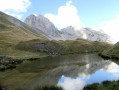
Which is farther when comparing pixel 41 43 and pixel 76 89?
pixel 41 43

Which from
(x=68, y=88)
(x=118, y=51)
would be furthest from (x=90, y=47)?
(x=68, y=88)

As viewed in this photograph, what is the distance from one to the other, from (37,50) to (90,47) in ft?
Answer: 271

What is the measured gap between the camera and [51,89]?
82.9 ft

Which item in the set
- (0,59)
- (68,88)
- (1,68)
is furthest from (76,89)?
(0,59)

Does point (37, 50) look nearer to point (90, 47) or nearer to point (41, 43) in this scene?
point (41, 43)

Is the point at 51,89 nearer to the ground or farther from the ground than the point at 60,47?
nearer to the ground

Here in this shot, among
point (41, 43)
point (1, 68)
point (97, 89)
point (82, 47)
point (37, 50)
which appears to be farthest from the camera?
point (82, 47)

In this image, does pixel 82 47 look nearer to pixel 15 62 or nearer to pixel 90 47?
pixel 90 47

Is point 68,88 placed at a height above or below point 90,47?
below

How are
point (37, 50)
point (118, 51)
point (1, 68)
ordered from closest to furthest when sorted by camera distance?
1. point (1, 68)
2. point (118, 51)
3. point (37, 50)

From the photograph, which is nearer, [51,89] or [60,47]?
[51,89]

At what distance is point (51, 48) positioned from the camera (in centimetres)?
17075

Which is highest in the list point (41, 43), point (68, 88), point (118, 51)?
point (41, 43)

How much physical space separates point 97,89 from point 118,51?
59543 millimetres
